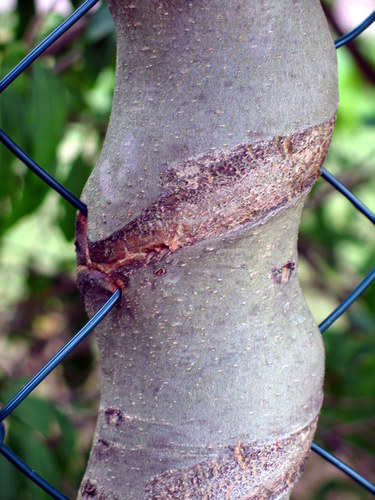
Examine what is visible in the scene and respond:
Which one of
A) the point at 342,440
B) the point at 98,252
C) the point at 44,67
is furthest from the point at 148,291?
the point at 342,440

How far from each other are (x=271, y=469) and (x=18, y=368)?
48.5 inches

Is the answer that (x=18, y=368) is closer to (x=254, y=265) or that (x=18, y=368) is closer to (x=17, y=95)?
(x=17, y=95)

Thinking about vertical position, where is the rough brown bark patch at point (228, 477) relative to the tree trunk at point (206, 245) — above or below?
below

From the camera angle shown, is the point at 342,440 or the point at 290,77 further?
the point at 342,440

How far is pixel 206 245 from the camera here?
0.26 meters

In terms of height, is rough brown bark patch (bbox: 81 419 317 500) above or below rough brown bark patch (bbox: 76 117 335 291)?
below

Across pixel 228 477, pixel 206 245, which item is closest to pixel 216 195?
pixel 206 245

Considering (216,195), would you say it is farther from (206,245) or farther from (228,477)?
(228,477)

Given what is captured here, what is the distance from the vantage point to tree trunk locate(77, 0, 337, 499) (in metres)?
0.25

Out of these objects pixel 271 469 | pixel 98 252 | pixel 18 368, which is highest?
pixel 98 252

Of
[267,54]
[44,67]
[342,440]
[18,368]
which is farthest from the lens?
[18,368]

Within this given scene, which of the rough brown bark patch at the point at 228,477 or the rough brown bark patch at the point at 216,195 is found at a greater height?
the rough brown bark patch at the point at 216,195

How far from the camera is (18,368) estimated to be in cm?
142

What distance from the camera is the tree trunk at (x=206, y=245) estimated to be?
0.82 ft
